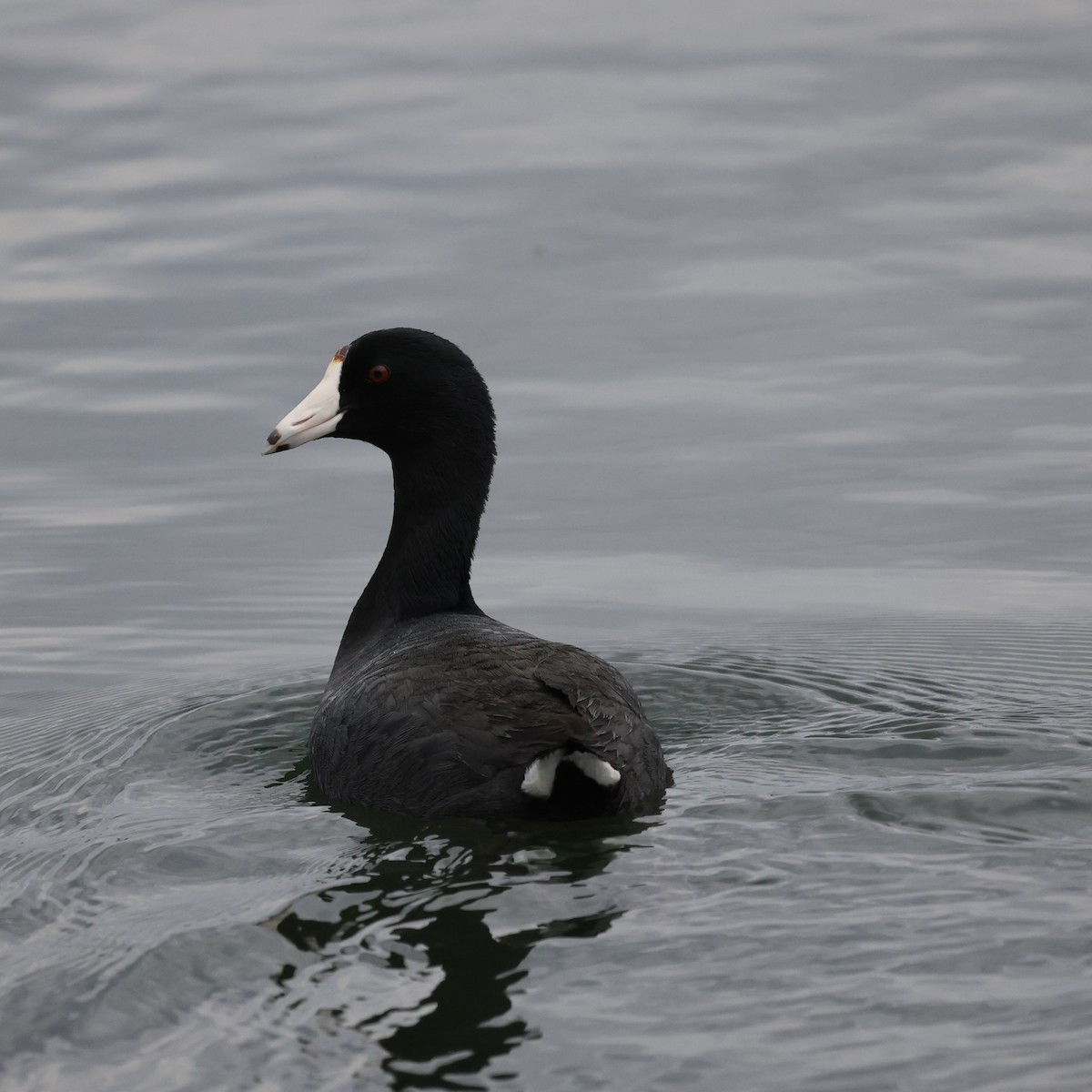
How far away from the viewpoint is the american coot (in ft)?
18.6

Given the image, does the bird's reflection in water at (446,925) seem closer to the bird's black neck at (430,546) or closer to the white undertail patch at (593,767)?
the white undertail patch at (593,767)

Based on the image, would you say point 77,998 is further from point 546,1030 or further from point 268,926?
point 546,1030

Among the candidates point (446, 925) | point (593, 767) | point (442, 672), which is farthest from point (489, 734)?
point (446, 925)

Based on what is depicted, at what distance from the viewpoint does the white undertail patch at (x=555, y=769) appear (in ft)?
18.1

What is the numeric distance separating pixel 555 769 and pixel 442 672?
74 cm

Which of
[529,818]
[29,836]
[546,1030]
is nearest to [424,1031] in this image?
[546,1030]

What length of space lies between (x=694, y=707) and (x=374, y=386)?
1.84 metres

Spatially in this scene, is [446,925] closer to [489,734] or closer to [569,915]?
[569,915]

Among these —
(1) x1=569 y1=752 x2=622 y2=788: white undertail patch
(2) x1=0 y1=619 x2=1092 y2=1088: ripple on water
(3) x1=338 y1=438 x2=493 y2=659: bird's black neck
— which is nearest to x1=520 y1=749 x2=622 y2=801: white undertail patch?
(1) x1=569 y1=752 x2=622 y2=788: white undertail patch

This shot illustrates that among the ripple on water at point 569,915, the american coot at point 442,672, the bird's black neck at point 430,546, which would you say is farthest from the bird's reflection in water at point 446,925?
the bird's black neck at point 430,546

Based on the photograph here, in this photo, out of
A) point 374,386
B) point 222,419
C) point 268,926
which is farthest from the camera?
point 222,419

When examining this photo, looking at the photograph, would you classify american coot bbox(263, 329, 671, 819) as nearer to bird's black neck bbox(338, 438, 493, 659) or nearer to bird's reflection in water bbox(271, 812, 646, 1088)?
bird's black neck bbox(338, 438, 493, 659)

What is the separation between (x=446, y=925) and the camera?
499 cm

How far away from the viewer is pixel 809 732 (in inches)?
282
